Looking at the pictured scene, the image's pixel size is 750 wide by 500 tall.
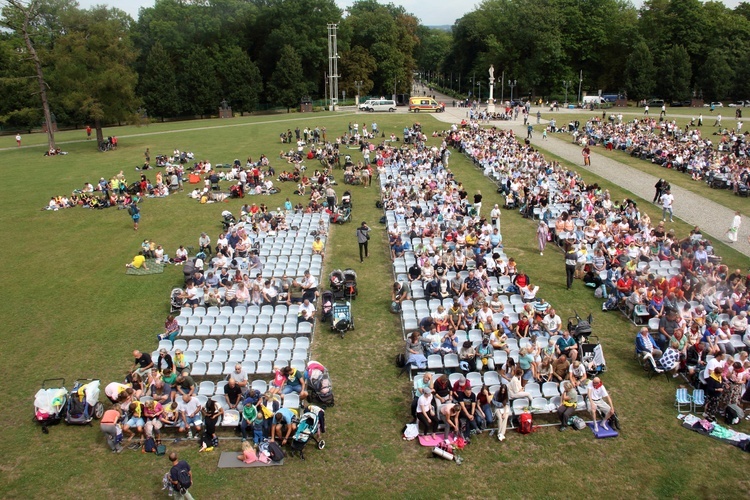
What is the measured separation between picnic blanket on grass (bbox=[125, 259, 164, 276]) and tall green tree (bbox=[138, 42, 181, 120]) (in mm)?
57929

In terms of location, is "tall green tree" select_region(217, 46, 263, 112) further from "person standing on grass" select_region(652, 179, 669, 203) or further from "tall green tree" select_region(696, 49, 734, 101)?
"tall green tree" select_region(696, 49, 734, 101)

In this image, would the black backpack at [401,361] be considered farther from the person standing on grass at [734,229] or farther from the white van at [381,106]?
the white van at [381,106]

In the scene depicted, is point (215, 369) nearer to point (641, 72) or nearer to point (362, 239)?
point (362, 239)

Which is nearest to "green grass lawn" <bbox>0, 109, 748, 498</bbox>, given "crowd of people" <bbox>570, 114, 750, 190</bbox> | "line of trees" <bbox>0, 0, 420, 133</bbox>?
"crowd of people" <bbox>570, 114, 750, 190</bbox>

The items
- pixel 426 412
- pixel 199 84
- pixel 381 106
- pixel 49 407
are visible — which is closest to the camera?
pixel 426 412

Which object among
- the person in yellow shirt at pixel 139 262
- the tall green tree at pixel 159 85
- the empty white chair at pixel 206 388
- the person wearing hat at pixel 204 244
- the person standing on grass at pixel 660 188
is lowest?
the empty white chair at pixel 206 388

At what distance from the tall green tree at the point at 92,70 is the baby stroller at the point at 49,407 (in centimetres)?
3747

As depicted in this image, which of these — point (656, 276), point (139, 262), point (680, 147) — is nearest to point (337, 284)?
point (139, 262)

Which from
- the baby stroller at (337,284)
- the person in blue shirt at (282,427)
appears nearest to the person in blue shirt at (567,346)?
the person in blue shirt at (282,427)

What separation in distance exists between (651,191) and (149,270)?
83.4 ft

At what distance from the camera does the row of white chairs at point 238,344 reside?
45.5 ft

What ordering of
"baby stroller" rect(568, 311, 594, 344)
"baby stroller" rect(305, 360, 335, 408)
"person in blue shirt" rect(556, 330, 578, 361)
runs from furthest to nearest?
"baby stroller" rect(568, 311, 594, 344) → "person in blue shirt" rect(556, 330, 578, 361) → "baby stroller" rect(305, 360, 335, 408)

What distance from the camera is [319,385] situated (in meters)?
12.1

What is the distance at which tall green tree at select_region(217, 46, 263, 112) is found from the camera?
2977 inches
